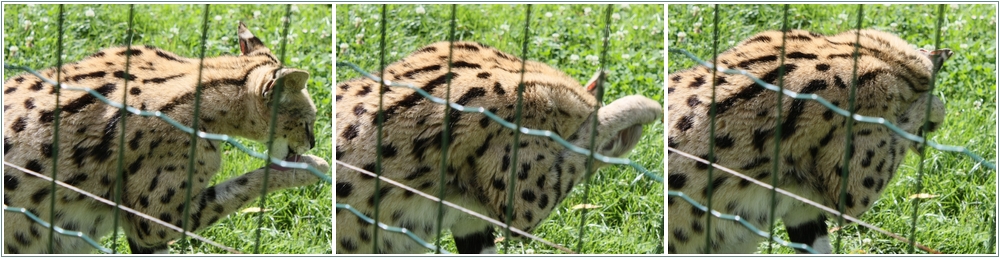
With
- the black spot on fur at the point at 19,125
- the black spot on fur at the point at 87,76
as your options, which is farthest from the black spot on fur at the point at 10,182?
the black spot on fur at the point at 87,76

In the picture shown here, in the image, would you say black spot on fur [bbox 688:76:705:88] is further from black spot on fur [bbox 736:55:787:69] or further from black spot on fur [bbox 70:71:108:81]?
black spot on fur [bbox 70:71:108:81]

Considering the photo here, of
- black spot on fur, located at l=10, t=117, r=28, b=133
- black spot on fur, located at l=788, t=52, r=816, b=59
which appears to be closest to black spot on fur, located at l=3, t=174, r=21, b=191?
black spot on fur, located at l=10, t=117, r=28, b=133

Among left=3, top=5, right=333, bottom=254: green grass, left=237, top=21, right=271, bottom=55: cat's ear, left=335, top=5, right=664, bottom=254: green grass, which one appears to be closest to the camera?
left=335, top=5, right=664, bottom=254: green grass

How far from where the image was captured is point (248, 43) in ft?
20.5

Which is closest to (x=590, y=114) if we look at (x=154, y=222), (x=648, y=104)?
(x=648, y=104)

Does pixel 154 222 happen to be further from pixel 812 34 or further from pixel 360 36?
pixel 812 34

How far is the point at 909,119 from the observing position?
5.98 meters

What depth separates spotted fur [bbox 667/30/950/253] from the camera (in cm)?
592

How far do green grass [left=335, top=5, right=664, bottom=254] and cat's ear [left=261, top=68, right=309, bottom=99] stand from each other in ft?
0.58

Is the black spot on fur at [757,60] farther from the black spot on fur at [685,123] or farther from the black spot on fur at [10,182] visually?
the black spot on fur at [10,182]

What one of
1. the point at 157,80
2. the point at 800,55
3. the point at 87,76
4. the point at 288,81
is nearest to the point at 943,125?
the point at 800,55

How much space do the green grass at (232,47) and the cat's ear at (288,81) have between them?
0.27 meters

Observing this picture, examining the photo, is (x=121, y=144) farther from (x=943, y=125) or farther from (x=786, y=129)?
(x=943, y=125)

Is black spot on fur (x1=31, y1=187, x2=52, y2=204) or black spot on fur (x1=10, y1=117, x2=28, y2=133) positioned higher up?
black spot on fur (x1=10, y1=117, x2=28, y2=133)
